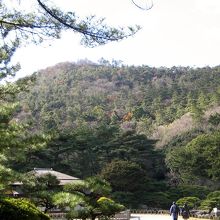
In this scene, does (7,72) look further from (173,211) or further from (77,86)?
(77,86)

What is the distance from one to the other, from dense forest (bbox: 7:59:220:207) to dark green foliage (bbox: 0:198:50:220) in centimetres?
121

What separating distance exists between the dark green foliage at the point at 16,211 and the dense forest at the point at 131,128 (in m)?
1.21

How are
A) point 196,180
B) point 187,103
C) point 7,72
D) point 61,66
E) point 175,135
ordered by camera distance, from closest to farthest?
point 7,72 < point 196,180 < point 175,135 < point 187,103 < point 61,66

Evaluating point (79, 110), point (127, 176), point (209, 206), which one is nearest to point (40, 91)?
point (79, 110)

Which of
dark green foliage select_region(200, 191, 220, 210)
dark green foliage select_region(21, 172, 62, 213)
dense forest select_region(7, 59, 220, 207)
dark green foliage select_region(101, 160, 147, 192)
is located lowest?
dark green foliage select_region(200, 191, 220, 210)

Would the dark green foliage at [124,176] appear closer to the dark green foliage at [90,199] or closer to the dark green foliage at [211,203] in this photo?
the dark green foliage at [211,203]

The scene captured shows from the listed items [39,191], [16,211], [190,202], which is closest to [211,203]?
[190,202]

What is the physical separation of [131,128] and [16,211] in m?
45.6

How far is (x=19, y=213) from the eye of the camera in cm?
960

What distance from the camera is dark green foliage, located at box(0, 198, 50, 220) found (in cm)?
947

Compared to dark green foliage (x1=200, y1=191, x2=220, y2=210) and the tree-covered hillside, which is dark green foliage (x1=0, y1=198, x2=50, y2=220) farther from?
the tree-covered hillside

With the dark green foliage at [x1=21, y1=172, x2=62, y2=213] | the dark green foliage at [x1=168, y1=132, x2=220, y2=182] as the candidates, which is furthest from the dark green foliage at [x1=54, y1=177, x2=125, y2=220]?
the dark green foliage at [x1=168, y1=132, x2=220, y2=182]

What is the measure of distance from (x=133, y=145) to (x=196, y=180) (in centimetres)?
596

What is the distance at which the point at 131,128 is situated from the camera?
180 feet
